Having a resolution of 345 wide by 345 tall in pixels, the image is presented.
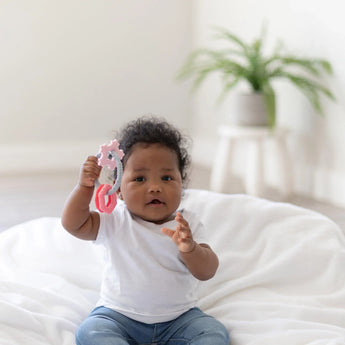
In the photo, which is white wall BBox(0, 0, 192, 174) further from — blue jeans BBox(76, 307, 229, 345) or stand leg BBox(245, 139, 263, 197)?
blue jeans BBox(76, 307, 229, 345)

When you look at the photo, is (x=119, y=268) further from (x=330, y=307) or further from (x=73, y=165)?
(x=73, y=165)

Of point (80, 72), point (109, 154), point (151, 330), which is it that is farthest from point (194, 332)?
point (80, 72)

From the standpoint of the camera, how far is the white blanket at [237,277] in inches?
51.5

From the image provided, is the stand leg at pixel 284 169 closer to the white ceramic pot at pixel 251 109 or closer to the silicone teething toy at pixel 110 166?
the white ceramic pot at pixel 251 109

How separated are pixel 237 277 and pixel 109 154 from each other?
0.54 meters

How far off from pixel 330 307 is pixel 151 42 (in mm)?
2840

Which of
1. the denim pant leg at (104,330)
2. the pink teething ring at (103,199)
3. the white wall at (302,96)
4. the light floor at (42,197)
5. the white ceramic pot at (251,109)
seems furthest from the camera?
the white ceramic pot at (251,109)

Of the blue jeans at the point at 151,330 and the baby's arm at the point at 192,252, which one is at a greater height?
the baby's arm at the point at 192,252

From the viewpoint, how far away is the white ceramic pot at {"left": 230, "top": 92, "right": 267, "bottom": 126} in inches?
117

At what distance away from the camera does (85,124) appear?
390 cm

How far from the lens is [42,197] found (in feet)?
10.1

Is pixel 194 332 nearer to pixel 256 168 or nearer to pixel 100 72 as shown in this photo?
pixel 256 168

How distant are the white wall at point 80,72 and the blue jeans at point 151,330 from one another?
8.54ft

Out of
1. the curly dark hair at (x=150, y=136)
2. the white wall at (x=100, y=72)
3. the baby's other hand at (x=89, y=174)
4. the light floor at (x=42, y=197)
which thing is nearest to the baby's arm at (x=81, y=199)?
the baby's other hand at (x=89, y=174)
